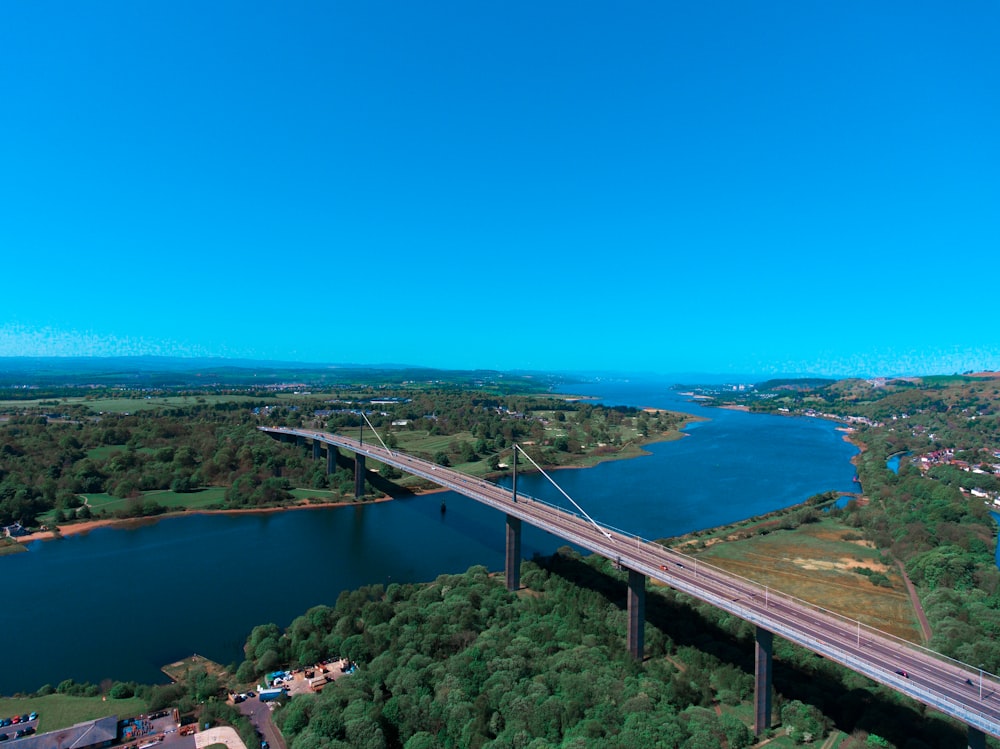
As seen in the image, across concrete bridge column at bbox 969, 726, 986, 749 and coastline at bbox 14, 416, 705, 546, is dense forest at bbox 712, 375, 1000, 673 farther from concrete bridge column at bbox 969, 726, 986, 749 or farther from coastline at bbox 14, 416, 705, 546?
coastline at bbox 14, 416, 705, 546

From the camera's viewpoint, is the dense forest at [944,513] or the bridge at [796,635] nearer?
the bridge at [796,635]

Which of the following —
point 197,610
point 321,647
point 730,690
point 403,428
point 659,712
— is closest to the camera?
point 659,712

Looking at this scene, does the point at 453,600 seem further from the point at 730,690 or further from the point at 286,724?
the point at 730,690

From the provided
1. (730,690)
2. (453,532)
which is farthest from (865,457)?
(730,690)

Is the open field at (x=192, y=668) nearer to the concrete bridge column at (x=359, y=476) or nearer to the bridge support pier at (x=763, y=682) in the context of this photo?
the bridge support pier at (x=763, y=682)

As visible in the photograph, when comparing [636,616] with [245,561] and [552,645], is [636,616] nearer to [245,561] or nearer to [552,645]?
[552,645]

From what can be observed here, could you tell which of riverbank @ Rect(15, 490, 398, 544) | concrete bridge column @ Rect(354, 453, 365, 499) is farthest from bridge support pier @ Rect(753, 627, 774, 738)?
concrete bridge column @ Rect(354, 453, 365, 499)

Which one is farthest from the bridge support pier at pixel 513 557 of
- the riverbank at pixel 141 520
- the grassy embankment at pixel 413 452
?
the grassy embankment at pixel 413 452
